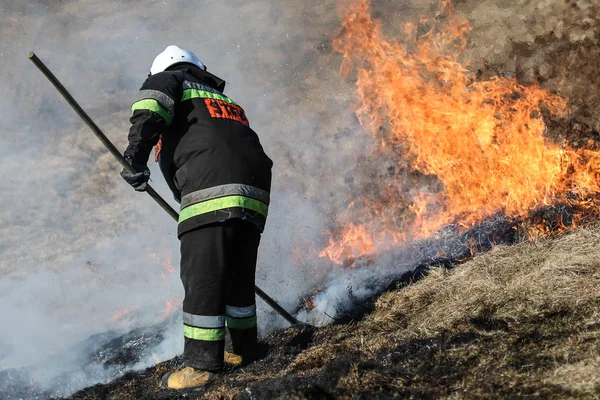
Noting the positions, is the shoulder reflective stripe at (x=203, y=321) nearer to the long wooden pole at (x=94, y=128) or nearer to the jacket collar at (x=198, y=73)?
the long wooden pole at (x=94, y=128)

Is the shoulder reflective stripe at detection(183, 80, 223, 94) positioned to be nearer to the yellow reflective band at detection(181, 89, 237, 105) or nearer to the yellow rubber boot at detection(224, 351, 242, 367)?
the yellow reflective band at detection(181, 89, 237, 105)

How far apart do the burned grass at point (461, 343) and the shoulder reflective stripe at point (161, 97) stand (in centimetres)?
177

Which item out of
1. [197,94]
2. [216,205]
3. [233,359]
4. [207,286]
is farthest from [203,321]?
[197,94]

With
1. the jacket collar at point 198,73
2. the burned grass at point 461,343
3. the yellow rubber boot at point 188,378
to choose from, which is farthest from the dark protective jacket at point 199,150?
the burned grass at point 461,343

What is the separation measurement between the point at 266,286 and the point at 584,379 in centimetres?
439

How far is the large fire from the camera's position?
19.7 feet

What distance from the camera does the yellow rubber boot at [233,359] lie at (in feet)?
14.1

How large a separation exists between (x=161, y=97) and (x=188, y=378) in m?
1.80

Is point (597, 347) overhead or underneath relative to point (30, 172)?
underneath

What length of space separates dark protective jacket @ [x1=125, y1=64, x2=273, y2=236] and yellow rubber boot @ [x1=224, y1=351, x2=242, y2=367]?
0.91 m

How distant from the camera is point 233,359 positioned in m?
4.30

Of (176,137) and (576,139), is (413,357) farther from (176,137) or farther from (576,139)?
(576,139)

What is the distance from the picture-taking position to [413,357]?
11.0 feet

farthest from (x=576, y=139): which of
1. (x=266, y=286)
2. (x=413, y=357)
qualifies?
(x=413, y=357)
